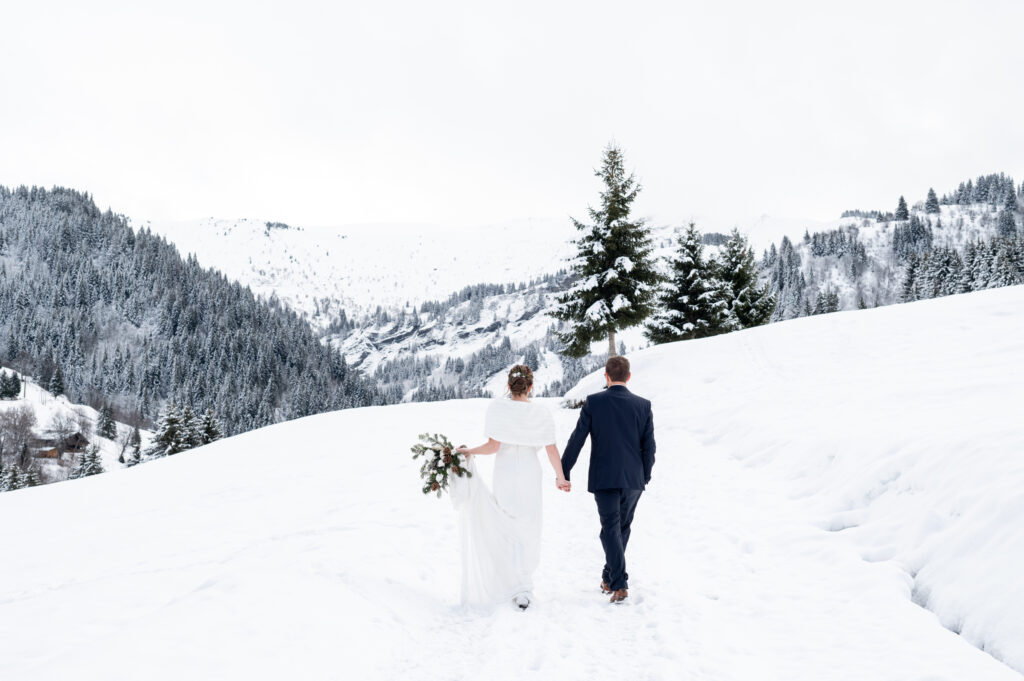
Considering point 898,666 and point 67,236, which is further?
point 67,236

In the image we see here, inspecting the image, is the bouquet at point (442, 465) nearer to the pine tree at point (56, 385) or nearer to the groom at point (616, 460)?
the groom at point (616, 460)

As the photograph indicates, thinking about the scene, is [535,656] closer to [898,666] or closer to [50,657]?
[898,666]

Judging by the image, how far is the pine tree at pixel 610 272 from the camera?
25172 mm

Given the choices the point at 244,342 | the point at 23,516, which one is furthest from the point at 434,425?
the point at 244,342

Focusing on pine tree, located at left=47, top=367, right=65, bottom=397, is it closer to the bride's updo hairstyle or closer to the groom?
the bride's updo hairstyle

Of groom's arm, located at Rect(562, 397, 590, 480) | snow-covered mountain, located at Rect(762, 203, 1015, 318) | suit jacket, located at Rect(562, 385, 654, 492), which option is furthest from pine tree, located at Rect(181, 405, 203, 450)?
snow-covered mountain, located at Rect(762, 203, 1015, 318)

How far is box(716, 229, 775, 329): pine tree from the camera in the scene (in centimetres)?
3173

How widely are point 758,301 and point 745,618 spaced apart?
3215 cm

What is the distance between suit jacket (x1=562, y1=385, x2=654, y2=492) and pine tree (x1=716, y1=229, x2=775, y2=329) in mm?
27662

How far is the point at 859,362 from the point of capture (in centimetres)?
1633

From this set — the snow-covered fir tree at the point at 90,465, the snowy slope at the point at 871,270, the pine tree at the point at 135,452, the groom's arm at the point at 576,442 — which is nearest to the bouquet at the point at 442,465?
the groom's arm at the point at 576,442

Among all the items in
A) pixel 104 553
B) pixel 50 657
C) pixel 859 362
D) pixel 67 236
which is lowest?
pixel 104 553

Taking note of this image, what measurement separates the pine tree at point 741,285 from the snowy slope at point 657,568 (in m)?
18.1

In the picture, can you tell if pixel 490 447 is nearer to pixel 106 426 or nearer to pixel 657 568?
pixel 657 568
